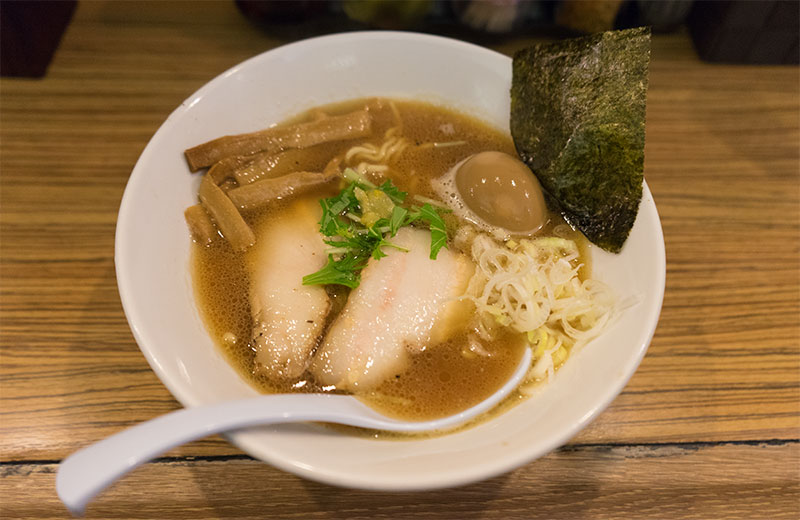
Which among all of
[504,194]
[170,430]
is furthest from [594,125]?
[170,430]

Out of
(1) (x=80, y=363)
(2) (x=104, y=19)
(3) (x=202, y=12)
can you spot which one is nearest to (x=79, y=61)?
(2) (x=104, y=19)

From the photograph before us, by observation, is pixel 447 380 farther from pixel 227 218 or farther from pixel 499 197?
pixel 227 218

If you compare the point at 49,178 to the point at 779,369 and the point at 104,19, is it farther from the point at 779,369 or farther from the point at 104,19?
the point at 779,369

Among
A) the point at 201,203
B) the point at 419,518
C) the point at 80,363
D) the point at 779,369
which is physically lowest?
the point at 80,363

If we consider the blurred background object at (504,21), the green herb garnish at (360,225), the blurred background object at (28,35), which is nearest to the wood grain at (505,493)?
the green herb garnish at (360,225)

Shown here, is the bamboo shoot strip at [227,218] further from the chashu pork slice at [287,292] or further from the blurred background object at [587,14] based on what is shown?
the blurred background object at [587,14]

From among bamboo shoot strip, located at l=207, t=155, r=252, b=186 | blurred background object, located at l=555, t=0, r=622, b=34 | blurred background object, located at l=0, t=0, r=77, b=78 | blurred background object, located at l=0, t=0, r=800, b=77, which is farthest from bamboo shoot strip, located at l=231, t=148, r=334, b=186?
blurred background object, located at l=555, t=0, r=622, b=34
